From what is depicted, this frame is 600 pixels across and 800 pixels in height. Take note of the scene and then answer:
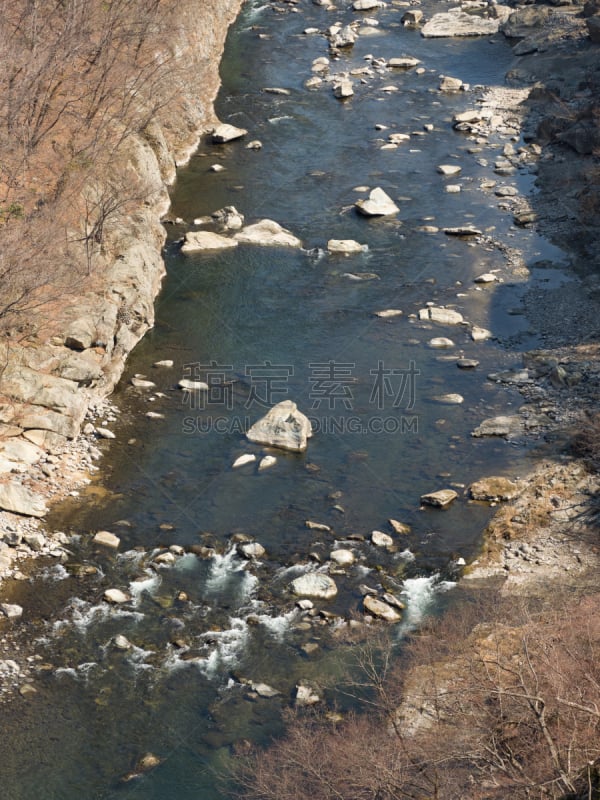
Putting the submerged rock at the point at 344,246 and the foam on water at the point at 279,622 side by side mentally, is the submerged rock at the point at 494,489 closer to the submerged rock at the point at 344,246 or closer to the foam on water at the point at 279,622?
the foam on water at the point at 279,622

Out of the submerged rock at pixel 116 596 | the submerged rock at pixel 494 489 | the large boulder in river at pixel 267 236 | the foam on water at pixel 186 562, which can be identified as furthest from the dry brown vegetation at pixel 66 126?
the submerged rock at pixel 494 489

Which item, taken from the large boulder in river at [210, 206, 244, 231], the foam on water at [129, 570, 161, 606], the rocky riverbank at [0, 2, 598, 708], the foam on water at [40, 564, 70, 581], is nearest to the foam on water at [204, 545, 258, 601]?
the foam on water at [129, 570, 161, 606]

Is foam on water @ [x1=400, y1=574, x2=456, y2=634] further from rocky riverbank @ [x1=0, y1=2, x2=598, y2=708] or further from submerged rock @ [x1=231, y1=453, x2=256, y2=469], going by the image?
submerged rock @ [x1=231, y1=453, x2=256, y2=469]

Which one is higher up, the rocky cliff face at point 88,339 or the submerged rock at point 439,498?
the rocky cliff face at point 88,339

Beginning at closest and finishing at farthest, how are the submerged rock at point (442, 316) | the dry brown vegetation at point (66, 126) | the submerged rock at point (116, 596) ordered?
the submerged rock at point (116, 596) → the dry brown vegetation at point (66, 126) → the submerged rock at point (442, 316)

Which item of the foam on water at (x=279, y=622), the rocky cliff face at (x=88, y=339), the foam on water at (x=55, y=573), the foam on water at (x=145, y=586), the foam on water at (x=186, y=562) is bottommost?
the foam on water at (x=186, y=562)

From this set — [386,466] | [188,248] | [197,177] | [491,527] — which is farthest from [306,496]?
[197,177]

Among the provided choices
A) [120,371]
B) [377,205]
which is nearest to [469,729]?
[120,371]

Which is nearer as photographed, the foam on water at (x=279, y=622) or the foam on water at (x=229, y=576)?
the foam on water at (x=279, y=622)
